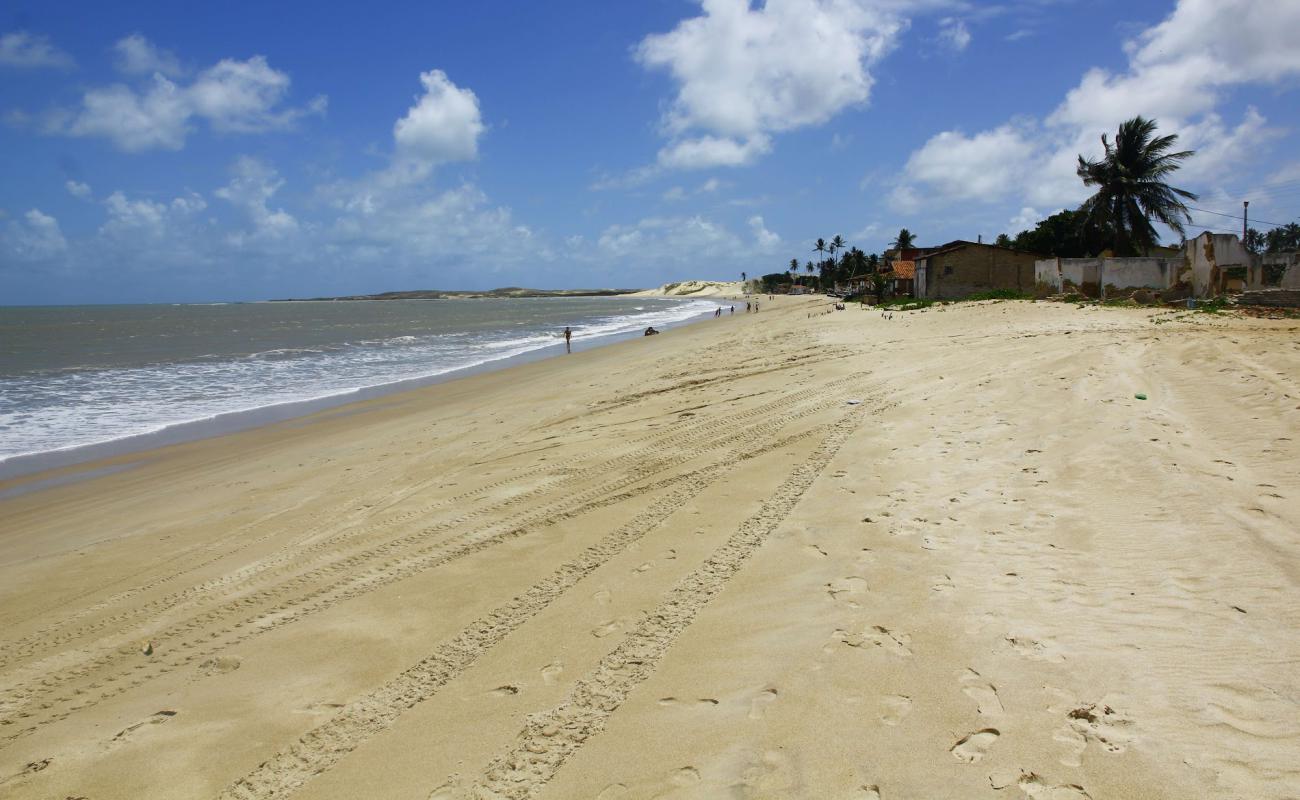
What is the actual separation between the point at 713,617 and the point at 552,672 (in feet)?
3.16

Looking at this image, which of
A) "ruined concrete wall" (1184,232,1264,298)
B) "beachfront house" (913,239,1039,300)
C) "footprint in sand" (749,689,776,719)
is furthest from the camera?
"beachfront house" (913,239,1039,300)

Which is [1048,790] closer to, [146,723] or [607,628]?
[607,628]

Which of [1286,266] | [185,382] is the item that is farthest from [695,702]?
[1286,266]

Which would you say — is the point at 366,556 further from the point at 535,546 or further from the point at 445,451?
the point at 445,451

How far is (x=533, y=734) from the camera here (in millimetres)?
3066

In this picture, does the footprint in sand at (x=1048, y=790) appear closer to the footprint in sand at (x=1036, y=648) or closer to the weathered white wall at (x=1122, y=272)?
the footprint in sand at (x=1036, y=648)

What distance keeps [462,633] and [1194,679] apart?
3.58 metres

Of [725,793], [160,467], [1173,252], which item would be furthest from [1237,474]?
[1173,252]

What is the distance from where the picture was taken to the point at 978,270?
40594 millimetres

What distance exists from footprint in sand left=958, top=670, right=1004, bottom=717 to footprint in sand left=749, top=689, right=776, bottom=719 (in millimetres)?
829

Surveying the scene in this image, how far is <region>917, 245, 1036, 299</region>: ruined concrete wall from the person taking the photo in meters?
40.0

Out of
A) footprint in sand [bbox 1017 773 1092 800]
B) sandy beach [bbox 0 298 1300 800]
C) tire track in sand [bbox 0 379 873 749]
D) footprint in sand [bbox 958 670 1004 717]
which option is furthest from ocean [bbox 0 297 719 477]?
footprint in sand [bbox 1017 773 1092 800]

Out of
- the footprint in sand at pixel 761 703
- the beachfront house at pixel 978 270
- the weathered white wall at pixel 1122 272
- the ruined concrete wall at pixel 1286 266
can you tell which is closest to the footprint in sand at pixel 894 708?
the footprint in sand at pixel 761 703

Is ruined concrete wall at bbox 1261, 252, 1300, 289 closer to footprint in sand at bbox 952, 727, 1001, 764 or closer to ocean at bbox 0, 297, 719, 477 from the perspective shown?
footprint in sand at bbox 952, 727, 1001, 764
